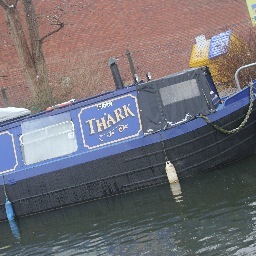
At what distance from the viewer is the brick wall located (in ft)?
79.0

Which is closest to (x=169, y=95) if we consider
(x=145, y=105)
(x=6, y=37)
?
(x=145, y=105)

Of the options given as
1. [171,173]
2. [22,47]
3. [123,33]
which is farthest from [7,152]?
[123,33]

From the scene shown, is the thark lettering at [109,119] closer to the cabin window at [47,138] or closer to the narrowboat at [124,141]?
the narrowboat at [124,141]

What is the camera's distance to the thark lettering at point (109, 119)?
12.7 m

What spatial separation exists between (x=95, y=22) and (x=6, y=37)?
382 centimetres

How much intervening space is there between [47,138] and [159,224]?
Answer: 160 inches

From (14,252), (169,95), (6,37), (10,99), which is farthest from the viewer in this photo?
(6,37)

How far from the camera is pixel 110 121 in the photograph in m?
12.8

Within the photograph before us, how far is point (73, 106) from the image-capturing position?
13.0 meters

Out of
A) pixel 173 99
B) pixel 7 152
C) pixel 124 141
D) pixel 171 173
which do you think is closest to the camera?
pixel 171 173

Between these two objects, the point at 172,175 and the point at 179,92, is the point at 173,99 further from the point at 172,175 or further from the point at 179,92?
the point at 172,175

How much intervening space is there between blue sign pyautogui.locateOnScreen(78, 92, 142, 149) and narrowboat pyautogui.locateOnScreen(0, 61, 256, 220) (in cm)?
2

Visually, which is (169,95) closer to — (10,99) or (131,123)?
(131,123)

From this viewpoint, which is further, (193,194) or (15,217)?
(15,217)
